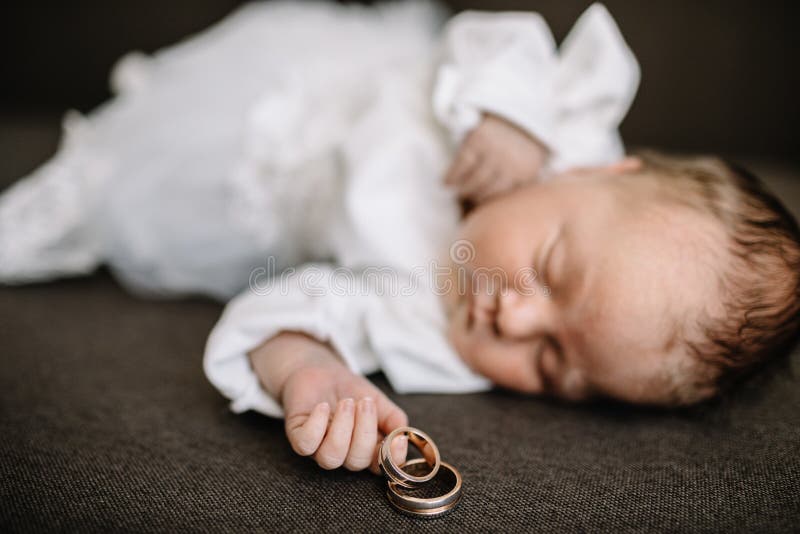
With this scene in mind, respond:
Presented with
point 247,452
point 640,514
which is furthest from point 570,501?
point 247,452

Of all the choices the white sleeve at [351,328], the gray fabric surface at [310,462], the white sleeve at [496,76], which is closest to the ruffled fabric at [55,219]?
the gray fabric surface at [310,462]

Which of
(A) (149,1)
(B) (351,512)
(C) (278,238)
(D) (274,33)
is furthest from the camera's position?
(A) (149,1)

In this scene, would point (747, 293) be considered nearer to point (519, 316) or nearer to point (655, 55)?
point (519, 316)

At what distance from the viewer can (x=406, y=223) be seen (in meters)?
0.92

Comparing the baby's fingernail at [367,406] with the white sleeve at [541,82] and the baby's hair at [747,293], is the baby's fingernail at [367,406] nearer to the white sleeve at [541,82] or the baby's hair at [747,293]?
the baby's hair at [747,293]

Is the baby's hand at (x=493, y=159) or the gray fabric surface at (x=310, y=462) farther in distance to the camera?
the baby's hand at (x=493, y=159)

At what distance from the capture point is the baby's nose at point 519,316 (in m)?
0.71

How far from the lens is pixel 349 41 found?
1251 millimetres

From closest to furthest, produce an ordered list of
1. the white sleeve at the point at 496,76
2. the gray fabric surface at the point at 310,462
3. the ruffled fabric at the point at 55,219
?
the gray fabric surface at the point at 310,462 → the white sleeve at the point at 496,76 → the ruffled fabric at the point at 55,219

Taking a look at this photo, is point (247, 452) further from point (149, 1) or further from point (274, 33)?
point (149, 1)

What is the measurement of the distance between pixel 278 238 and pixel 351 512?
2.13 feet

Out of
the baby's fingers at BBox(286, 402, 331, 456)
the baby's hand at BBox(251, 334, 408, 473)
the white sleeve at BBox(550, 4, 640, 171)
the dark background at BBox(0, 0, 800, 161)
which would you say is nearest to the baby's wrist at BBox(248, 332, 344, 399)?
the baby's hand at BBox(251, 334, 408, 473)

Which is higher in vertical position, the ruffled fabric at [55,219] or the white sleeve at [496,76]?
the white sleeve at [496,76]

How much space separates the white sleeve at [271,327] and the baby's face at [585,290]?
0.17 m
